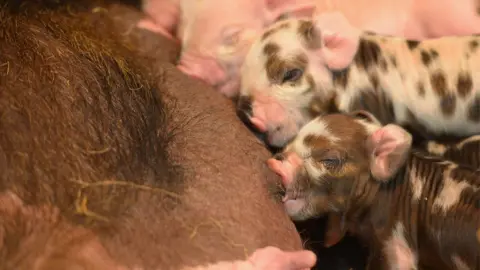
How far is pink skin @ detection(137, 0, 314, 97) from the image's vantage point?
60.2 inches

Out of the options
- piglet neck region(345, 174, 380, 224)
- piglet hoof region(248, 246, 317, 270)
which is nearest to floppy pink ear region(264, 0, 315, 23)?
piglet neck region(345, 174, 380, 224)

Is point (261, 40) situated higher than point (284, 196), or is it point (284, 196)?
point (261, 40)

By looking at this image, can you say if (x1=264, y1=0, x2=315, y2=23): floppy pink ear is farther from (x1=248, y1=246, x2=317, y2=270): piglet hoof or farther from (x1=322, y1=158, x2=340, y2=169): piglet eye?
(x1=248, y1=246, x2=317, y2=270): piglet hoof

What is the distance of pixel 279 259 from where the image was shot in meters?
1.06

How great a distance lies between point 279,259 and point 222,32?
0.68 meters

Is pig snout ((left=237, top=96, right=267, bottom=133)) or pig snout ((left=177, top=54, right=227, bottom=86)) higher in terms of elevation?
pig snout ((left=177, top=54, right=227, bottom=86))

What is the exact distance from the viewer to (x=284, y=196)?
1252 millimetres

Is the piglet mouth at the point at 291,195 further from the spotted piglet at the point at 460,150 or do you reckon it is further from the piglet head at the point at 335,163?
the spotted piglet at the point at 460,150

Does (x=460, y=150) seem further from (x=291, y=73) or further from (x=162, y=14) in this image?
(x=162, y=14)

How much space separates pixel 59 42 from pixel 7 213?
0.43 metres

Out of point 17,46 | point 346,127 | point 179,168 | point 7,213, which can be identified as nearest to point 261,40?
point 346,127

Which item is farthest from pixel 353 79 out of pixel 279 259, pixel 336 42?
pixel 279 259

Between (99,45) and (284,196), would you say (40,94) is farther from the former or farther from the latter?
(284,196)

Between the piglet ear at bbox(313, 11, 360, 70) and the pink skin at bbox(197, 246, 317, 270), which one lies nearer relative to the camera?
the pink skin at bbox(197, 246, 317, 270)
